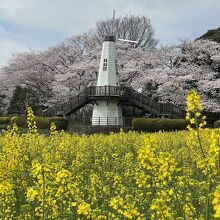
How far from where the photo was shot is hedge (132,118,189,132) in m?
29.3

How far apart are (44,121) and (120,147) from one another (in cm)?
2036

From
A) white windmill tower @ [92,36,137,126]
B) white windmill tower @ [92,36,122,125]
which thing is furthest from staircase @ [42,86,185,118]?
white windmill tower @ [92,36,122,125]

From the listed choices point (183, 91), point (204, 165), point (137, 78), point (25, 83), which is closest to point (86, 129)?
point (183, 91)

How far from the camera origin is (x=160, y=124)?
29.4 meters

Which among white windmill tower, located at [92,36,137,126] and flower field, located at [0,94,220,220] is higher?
white windmill tower, located at [92,36,137,126]

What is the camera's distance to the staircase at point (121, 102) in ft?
112

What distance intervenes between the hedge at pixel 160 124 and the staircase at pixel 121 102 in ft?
14.3

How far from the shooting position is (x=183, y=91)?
124 ft

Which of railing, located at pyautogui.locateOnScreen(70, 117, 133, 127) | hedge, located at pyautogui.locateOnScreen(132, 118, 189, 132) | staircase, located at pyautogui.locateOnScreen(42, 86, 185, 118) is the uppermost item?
staircase, located at pyautogui.locateOnScreen(42, 86, 185, 118)

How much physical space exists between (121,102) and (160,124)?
7850mm

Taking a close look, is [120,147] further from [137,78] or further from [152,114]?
[137,78]

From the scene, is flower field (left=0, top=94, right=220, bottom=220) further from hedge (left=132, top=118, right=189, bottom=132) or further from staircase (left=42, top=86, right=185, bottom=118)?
staircase (left=42, top=86, right=185, bottom=118)

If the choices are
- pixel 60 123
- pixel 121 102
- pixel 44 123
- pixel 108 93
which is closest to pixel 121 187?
pixel 60 123

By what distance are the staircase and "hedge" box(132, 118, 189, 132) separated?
4.37m
